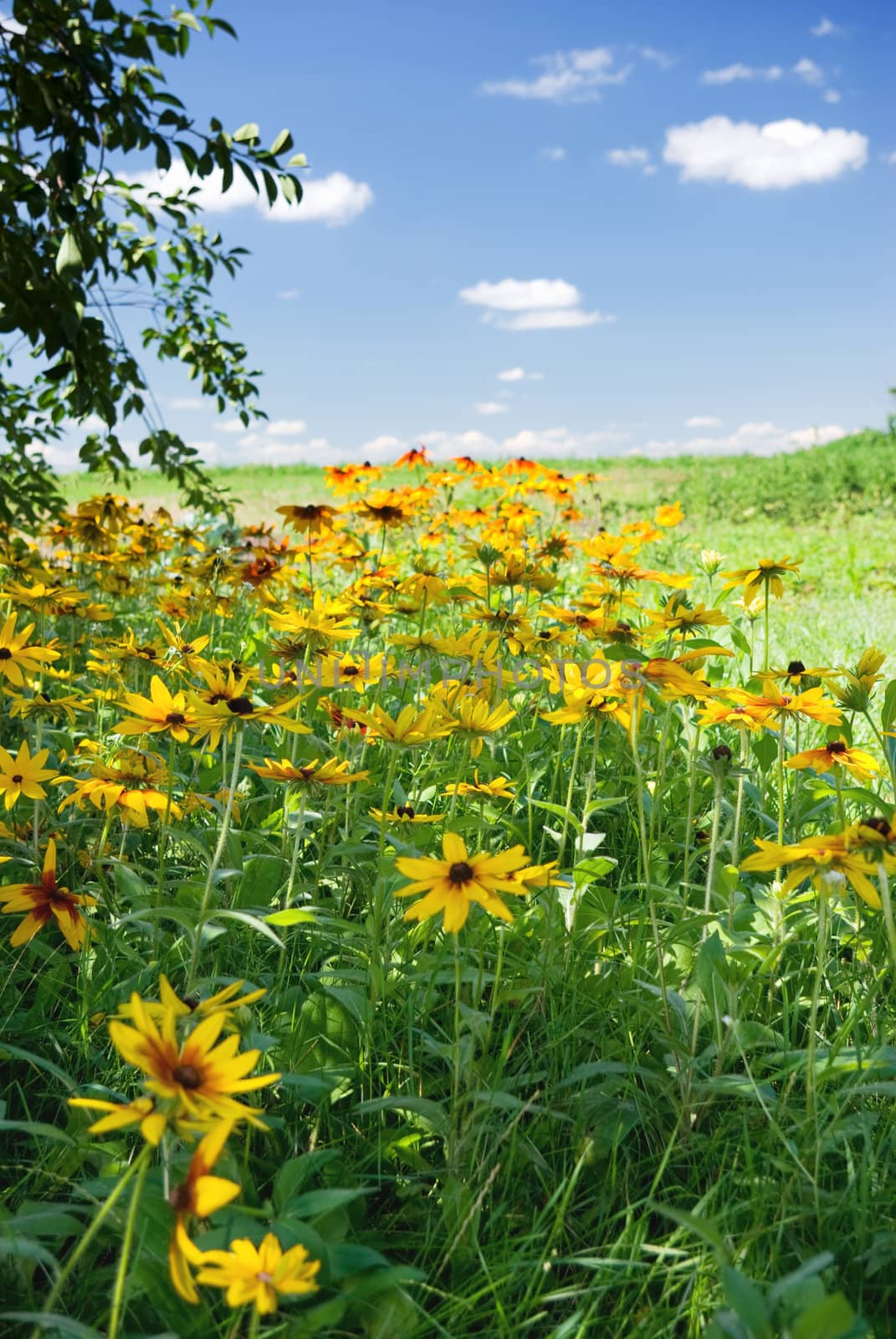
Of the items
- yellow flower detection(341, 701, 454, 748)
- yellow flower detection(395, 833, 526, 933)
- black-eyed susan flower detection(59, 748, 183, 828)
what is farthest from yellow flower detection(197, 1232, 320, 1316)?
black-eyed susan flower detection(59, 748, 183, 828)

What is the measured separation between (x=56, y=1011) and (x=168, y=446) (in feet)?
6.52

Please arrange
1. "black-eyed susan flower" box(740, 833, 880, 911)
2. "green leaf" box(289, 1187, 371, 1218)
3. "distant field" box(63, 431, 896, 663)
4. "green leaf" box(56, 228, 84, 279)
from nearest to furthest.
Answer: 1. "green leaf" box(289, 1187, 371, 1218)
2. "black-eyed susan flower" box(740, 833, 880, 911)
3. "green leaf" box(56, 228, 84, 279)
4. "distant field" box(63, 431, 896, 663)

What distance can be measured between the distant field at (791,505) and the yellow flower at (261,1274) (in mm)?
2944

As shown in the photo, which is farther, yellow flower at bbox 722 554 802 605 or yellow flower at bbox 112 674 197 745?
yellow flower at bbox 722 554 802 605

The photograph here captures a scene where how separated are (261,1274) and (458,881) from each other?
359mm

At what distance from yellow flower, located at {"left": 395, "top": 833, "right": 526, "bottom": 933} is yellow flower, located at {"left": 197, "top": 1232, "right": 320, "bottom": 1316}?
0.28 m

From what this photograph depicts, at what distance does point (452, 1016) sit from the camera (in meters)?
1.34

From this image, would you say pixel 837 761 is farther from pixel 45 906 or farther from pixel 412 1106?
pixel 45 906

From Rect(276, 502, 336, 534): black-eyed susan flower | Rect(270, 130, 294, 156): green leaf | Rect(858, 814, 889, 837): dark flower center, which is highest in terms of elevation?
Rect(270, 130, 294, 156): green leaf

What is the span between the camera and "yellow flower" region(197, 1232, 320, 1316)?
2.12 feet

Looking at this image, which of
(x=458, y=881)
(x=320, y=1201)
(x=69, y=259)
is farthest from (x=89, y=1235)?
(x=69, y=259)

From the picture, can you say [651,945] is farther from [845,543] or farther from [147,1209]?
[845,543]

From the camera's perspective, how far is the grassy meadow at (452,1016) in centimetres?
84

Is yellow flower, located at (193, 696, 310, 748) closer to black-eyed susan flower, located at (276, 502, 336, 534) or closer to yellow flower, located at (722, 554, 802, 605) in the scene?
yellow flower, located at (722, 554, 802, 605)
